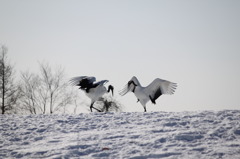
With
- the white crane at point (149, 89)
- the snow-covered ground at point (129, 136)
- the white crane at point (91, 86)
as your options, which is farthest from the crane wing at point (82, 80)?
the snow-covered ground at point (129, 136)

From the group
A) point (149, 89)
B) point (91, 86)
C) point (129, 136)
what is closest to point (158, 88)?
point (149, 89)

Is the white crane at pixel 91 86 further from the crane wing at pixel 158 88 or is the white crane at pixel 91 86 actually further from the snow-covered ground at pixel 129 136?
the snow-covered ground at pixel 129 136

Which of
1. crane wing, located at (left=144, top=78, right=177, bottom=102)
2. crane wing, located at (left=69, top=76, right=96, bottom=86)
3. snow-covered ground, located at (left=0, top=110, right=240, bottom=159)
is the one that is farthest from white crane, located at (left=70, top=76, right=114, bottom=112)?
snow-covered ground, located at (left=0, top=110, right=240, bottom=159)

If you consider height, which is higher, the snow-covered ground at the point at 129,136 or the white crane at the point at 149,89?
the white crane at the point at 149,89

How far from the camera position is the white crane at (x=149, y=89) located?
14.2 metres

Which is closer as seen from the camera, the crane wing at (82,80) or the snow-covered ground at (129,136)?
the snow-covered ground at (129,136)

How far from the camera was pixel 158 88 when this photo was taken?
571 inches

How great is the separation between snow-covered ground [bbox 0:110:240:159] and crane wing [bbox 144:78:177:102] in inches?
157

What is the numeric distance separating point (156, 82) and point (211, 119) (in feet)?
18.6

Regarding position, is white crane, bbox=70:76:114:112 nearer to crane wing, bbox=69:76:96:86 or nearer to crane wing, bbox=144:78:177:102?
crane wing, bbox=69:76:96:86

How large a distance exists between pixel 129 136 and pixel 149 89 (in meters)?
7.08

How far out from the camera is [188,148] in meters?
6.46

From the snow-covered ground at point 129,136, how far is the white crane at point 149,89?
4.05 metres

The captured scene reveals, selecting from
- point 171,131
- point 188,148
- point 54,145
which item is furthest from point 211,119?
point 54,145
